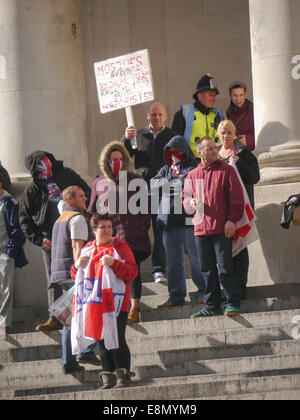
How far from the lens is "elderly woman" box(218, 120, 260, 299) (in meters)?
12.4

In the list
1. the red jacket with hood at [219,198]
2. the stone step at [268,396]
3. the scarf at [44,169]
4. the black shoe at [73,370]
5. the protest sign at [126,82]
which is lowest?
the stone step at [268,396]

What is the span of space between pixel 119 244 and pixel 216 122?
343 cm

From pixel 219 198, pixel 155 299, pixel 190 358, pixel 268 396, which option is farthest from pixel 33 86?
pixel 268 396

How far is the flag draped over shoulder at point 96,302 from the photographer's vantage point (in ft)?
35.0

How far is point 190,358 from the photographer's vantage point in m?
11.1

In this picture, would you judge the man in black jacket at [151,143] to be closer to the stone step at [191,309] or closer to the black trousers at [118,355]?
the stone step at [191,309]

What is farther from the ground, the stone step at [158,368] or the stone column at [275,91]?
the stone column at [275,91]

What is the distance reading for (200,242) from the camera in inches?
468

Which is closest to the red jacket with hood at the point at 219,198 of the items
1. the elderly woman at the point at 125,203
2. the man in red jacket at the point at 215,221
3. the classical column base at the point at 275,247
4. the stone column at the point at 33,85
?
the man in red jacket at the point at 215,221

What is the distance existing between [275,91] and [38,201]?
10.1 ft

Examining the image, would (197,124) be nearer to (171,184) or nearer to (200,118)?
(200,118)

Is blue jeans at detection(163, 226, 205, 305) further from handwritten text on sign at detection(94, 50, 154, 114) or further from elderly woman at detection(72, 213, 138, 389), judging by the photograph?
handwritten text on sign at detection(94, 50, 154, 114)

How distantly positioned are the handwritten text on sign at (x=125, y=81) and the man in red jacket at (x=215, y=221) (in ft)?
6.30
